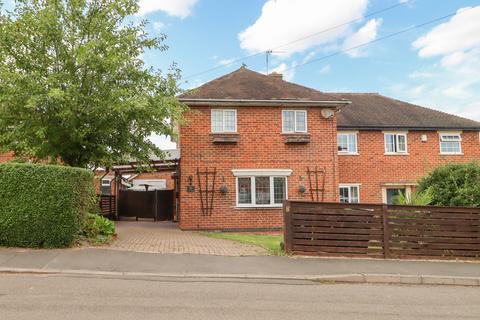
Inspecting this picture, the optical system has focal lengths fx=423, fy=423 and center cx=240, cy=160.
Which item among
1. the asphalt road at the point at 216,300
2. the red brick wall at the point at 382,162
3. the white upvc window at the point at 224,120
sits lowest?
the asphalt road at the point at 216,300

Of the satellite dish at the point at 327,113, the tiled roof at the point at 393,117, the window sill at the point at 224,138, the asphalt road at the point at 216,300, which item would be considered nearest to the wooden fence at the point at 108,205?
the window sill at the point at 224,138

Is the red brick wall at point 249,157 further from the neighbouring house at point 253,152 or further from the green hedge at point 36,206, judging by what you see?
the green hedge at point 36,206

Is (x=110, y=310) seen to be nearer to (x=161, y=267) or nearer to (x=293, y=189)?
(x=161, y=267)

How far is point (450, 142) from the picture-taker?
2100cm

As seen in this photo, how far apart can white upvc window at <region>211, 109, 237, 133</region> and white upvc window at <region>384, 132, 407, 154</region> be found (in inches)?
312

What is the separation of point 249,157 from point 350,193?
580 centimetres

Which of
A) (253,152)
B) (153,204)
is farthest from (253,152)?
(153,204)

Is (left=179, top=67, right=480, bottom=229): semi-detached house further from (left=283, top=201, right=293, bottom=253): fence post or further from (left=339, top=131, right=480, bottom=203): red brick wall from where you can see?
(left=283, top=201, right=293, bottom=253): fence post

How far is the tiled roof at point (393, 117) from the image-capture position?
20516mm

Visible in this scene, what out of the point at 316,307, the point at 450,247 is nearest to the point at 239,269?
the point at 316,307

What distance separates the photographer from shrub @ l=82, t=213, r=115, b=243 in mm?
10984

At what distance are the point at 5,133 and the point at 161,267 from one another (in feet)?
24.3

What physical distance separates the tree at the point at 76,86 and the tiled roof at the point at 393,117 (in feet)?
34.6

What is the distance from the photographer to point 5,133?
12641 mm
